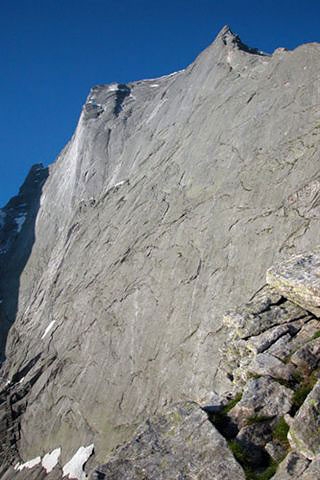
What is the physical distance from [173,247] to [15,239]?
59.1m

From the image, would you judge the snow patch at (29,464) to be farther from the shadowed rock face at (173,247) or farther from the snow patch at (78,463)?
the snow patch at (78,463)

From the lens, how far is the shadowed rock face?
31000 millimetres

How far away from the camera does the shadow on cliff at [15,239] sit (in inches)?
2825

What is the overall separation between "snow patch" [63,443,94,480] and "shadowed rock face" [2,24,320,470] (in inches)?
37.8

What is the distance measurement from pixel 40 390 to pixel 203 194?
23.8 metres

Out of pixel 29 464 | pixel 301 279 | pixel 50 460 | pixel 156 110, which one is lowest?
pixel 301 279

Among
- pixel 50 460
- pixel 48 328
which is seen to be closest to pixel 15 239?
pixel 48 328

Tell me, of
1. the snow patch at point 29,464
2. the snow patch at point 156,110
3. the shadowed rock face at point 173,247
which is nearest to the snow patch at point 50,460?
the shadowed rock face at point 173,247

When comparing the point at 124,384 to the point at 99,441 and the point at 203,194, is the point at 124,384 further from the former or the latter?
the point at 203,194

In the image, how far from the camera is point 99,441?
34938 millimetres

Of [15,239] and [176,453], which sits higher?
[15,239]

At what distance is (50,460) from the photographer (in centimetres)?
3912

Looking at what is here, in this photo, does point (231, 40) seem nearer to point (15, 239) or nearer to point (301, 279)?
point (301, 279)

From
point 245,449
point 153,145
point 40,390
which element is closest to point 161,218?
point 153,145
